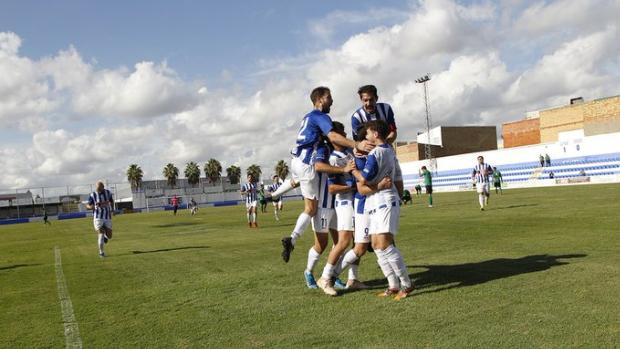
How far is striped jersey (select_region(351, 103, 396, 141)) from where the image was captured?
22.0ft

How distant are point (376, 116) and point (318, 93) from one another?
831mm

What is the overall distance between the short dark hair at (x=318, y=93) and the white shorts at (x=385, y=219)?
171 centimetres

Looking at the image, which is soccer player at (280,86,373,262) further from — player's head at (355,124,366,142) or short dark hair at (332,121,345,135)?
player's head at (355,124,366,142)

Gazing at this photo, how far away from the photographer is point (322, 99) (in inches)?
258

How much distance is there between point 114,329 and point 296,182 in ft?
9.62

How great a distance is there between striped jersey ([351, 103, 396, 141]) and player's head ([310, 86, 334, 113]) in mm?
403

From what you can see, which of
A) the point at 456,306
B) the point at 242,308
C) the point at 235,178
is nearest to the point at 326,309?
the point at 242,308

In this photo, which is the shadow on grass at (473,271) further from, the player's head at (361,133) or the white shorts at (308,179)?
the player's head at (361,133)

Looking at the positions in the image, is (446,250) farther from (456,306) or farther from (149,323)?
(149,323)

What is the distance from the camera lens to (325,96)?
6570mm

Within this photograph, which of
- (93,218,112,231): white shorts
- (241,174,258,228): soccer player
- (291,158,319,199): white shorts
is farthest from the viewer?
(241,174,258,228): soccer player

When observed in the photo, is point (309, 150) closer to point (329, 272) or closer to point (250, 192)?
point (329, 272)

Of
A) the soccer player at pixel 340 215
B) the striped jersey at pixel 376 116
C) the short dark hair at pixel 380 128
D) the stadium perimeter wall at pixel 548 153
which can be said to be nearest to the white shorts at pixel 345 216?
the soccer player at pixel 340 215

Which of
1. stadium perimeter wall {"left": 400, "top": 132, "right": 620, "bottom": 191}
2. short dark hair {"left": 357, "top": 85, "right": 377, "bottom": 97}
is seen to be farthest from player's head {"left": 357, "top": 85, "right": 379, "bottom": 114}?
stadium perimeter wall {"left": 400, "top": 132, "right": 620, "bottom": 191}
